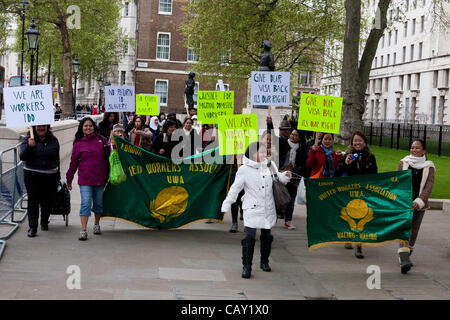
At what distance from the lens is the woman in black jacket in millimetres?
10016

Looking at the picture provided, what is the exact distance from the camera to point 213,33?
3656 cm

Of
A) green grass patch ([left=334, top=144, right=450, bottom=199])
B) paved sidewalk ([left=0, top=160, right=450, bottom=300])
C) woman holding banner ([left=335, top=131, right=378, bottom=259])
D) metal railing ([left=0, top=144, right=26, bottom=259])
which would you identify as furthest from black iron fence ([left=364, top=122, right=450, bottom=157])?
metal railing ([left=0, top=144, right=26, bottom=259])

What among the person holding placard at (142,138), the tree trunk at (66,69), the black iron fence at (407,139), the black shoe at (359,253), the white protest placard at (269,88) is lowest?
the black shoe at (359,253)

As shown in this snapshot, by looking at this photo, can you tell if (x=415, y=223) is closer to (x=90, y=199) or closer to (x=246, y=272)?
(x=246, y=272)

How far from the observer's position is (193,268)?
845cm

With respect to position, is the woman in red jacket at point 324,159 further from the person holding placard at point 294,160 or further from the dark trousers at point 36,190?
the dark trousers at point 36,190

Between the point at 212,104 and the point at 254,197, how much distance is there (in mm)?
6823

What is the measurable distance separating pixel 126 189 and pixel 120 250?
1460 mm

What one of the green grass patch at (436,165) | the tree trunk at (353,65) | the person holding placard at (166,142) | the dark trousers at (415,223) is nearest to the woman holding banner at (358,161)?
the dark trousers at (415,223)

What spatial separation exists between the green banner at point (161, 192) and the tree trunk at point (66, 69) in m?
37.3

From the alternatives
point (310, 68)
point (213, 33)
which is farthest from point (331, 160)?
point (310, 68)

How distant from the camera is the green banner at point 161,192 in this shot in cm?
1060

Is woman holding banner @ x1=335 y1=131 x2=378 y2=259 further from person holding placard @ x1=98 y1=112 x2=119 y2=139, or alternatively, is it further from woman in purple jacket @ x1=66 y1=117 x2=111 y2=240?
person holding placard @ x1=98 y1=112 x2=119 y2=139
